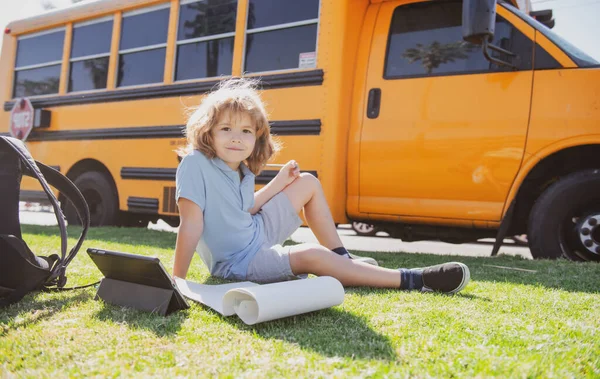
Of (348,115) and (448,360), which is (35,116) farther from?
(448,360)

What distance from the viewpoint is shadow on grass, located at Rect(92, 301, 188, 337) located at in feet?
4.32

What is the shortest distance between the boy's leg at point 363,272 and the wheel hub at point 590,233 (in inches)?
49.4

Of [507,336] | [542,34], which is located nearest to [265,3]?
[542,34]

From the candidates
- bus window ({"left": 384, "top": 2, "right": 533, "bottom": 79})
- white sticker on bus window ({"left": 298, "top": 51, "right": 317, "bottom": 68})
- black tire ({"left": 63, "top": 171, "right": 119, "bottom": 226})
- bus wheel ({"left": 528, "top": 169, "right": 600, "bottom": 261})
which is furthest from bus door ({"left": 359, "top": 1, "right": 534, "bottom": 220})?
black tire ({"left": 63, "top": 171, "right": 119, "bottom": 226})

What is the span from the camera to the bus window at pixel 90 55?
4.34 m

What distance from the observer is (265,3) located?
3.54 m

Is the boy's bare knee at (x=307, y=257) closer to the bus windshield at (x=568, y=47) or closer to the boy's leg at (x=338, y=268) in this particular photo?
the boy's leg at (x=338, y=268)

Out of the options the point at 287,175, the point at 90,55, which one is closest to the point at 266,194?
the point at 287,175

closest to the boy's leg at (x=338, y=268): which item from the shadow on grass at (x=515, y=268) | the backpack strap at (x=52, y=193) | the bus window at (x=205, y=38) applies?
the shadow on grass at (x=515, y=268)

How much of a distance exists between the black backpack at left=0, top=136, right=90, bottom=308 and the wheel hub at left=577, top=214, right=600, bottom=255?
2.39 meters

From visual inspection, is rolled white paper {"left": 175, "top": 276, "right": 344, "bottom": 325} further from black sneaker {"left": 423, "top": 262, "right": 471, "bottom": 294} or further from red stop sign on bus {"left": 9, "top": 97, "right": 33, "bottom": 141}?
red stop sign on bus {"left": 9, "top": 97, "right": 33, "bottom": 141}

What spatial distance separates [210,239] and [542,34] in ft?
6.87

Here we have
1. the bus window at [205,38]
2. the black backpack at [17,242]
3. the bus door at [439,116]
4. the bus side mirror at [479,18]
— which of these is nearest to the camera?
the black backpack at [17,242]

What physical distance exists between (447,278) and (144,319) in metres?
1.02
